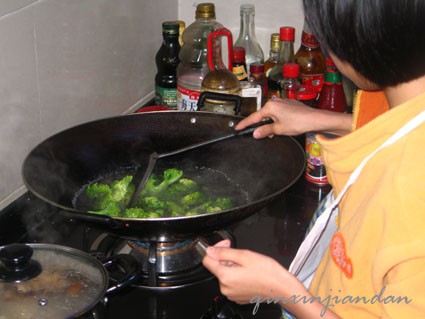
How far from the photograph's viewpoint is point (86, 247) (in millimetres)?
1105

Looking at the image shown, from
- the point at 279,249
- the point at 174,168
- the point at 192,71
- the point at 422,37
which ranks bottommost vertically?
the point at 279,249

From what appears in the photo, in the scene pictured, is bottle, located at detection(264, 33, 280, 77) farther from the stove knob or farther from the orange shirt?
the stove knob

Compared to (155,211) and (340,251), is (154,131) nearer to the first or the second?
(155,211)

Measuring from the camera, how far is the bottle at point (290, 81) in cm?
140

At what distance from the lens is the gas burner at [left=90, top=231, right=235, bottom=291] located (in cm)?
102

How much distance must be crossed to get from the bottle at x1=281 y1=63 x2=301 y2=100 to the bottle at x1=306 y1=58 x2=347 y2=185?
0.24 ft

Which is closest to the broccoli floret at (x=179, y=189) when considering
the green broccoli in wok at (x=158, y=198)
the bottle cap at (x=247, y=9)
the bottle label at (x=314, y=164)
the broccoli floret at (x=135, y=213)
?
the green broccoli in wok at (x=158, y=198)

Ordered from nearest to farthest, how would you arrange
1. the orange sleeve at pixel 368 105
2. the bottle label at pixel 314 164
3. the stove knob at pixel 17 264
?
the stove knob at pixel 17 264
the orange sleeve at pixel 368 105
the bottle label at pixel 314 164

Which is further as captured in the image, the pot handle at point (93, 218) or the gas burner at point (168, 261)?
the gas burner at point (168, 261)

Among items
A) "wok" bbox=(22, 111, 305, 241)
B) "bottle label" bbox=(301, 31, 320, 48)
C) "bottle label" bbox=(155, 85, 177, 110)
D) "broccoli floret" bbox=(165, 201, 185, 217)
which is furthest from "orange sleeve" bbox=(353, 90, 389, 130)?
"bottle label" bbox=(155, 85, 177, 110)

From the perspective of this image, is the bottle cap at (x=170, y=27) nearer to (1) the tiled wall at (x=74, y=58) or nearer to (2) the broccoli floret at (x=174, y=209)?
(1) the tiled wall at (x=74, y=58)

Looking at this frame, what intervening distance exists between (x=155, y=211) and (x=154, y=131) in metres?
0.22

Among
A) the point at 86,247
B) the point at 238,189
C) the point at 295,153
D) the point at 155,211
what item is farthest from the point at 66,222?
the point at 295,153

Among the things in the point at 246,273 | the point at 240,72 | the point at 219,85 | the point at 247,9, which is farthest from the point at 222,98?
the point at 246,273
